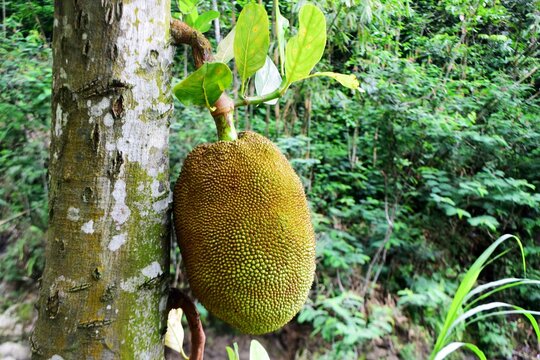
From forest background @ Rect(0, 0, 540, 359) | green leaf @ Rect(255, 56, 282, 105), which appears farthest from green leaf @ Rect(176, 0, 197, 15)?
forest background @ Rect(0, 0, 540, 359)

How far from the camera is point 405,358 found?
5.49 ft

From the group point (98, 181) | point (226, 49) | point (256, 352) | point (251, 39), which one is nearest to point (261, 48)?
point (251, 39)

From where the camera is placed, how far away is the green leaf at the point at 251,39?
442mm

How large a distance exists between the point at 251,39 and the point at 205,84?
2.9 inches

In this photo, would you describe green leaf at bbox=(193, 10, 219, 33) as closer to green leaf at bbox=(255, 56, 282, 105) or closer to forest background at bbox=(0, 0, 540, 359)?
green leaf at bbox=(255, 56, 282, 105)

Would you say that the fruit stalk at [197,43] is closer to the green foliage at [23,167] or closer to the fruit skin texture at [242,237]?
the fruit skin texture at [242,237]

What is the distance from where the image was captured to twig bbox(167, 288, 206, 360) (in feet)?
1.61

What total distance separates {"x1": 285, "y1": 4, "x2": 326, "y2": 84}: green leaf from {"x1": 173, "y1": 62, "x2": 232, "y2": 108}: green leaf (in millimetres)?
80

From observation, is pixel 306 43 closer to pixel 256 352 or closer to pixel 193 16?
pixel 193 16

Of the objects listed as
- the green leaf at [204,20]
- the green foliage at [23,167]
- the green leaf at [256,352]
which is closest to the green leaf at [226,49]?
the green leaf at [204,20]

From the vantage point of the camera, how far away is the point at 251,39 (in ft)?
1.52

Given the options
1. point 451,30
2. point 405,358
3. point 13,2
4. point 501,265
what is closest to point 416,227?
point 501,265

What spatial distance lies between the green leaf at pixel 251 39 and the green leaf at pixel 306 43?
1.2 inches

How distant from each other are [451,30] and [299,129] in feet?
5.61
